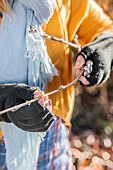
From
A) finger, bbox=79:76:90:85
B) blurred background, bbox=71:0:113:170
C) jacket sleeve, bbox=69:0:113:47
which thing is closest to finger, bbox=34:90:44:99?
finger, bbox=79:76:90:85

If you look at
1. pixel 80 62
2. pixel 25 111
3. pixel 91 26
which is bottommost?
pixel 25 111

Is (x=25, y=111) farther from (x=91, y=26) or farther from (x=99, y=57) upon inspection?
(x=91, y=26)

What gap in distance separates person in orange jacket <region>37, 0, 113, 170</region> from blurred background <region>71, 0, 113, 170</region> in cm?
176

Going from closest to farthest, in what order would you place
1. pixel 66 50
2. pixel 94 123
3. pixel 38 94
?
pixel 38 94, pixel 66 50, pixel 94 123

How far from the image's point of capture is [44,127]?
1.92m

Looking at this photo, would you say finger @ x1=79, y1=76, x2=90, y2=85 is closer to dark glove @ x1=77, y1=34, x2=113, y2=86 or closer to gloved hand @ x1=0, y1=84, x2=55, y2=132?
dark glove @ x1=77, y1=34, x2=113, y2=86

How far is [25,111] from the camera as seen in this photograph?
6.23 ft

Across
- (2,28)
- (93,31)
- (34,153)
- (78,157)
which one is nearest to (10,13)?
(2,28)

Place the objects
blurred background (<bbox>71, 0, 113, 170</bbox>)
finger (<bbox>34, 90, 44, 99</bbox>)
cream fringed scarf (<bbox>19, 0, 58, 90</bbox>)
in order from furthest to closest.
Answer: blurred background (<bbox>71, 0, 113, 170</bbox>) → cream fringed scarf (<bbox>19, 0, 58, 90</bbox>) → finger (<bbox>34, 90, 44, 99</bbox>)

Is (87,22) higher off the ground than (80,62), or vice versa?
(87,22)

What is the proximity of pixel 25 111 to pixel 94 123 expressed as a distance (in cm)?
219

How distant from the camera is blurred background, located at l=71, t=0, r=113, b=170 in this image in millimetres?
3984

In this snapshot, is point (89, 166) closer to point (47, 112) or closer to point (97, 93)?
point (97, 93)

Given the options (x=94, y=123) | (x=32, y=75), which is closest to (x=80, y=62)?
(x=32, y=75)
